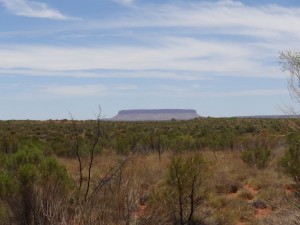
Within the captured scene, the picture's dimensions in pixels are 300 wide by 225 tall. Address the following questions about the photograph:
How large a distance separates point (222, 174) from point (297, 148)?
3.39m

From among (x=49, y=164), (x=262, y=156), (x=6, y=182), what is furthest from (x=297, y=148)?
(x=6, y=182)

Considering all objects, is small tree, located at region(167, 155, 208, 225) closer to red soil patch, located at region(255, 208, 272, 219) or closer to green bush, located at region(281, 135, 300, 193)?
red soil patch, located at region(255, 208, 272, 219)

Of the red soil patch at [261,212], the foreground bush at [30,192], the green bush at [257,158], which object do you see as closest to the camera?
the foreground bush at [30,192]

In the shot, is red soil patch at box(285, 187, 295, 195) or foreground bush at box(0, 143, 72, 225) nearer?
foreground bush at box(0, 143, 72, 225)

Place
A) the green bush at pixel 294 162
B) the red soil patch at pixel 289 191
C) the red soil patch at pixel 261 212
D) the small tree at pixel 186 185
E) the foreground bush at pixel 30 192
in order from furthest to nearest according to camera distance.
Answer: the red soil patch at pixel 289 191, the green bush at pixel 294 162, the red soil patch at pixel 261 212, the small tree at pixel 186 185, the foreground bush at pixel 30 192

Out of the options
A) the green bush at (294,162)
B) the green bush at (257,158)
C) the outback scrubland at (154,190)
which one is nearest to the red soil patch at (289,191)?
the outback scrubland at (154,190)

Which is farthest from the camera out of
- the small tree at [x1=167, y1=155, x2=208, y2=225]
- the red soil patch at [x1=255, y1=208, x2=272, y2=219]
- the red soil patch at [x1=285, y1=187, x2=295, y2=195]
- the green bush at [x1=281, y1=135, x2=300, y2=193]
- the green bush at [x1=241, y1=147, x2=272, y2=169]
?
the green bush at [x1=241, y1=147, x2=272, y2=169]

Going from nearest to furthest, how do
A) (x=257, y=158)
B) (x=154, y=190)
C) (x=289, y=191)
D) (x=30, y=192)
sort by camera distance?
(x=30, y=192)
(x=154, y=190)
(x=289, y=191)
(x=257, y=158)

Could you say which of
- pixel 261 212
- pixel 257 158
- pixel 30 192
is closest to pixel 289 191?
pixel 261 212

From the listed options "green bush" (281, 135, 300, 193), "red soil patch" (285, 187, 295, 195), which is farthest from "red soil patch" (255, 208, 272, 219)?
"red soil patch" (285, 187, 295, 195)

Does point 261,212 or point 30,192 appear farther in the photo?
point 261,212

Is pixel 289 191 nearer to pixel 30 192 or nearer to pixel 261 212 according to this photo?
pixel 261 212

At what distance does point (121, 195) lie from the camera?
6.39 metres

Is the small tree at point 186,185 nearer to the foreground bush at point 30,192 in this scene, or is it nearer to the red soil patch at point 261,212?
the red soil patch at point 261,212
